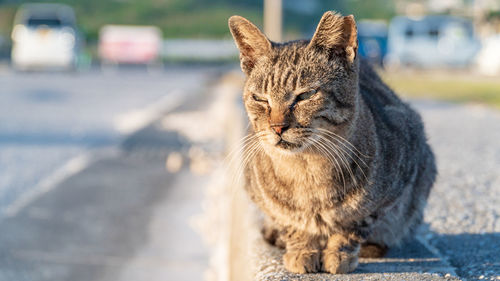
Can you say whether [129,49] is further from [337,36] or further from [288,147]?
[288,147]

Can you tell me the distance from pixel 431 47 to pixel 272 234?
22442 millimetres

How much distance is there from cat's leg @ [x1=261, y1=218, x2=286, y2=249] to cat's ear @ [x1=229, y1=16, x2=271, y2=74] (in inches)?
25.1

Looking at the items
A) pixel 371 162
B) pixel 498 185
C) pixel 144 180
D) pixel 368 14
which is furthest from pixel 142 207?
pixel 368 14

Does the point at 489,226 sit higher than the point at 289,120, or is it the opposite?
the point at 289,120

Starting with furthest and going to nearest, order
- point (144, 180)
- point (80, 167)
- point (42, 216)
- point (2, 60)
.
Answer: point (2, 60), point (80, 167), point (144, 180), point (42, 216)

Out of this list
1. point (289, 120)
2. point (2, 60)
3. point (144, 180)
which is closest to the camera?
point (289, 120)

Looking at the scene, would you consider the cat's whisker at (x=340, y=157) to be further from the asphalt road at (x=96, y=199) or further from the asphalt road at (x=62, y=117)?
the asphalt road at (x=62, y=117)

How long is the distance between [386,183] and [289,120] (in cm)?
46

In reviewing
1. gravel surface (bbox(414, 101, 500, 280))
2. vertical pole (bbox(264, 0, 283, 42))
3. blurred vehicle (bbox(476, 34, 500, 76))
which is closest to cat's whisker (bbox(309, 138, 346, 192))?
gravel surface (bbox(414, 101, 500, 280))

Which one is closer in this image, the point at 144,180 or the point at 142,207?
the point at 142,207

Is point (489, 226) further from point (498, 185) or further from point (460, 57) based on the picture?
point (460, 57)

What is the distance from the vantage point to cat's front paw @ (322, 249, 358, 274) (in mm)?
2197

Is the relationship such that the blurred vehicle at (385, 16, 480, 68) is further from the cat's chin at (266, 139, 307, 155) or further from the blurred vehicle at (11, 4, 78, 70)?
the cat's chin at (266, 139, 307, 155)

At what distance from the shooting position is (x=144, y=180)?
5.84m
